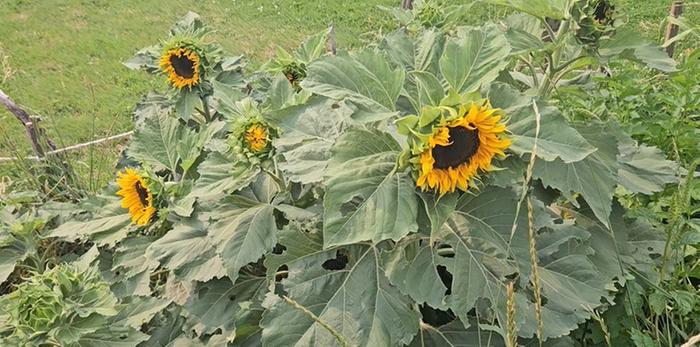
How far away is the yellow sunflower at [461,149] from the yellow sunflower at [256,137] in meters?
0.54

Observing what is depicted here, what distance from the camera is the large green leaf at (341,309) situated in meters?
1.54

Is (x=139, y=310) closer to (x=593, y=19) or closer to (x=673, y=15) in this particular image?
(x=593, y=19)

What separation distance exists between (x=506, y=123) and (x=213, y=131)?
3.58 ft

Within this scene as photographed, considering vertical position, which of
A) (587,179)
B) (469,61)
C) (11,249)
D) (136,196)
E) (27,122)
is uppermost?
(469,61)

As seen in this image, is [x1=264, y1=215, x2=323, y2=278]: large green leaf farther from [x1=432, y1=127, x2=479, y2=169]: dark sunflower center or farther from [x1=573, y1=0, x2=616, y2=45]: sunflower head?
[x1=573, y1=0, x2=616, y2=45]: sunflower head

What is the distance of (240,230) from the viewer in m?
1.75

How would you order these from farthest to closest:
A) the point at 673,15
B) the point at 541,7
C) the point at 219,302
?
the point at 673,15, the point at 219,302, the point at 541,7

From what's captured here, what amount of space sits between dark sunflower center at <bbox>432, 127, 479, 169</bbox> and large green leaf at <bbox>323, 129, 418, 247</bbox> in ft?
0.33

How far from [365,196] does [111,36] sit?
5611 millimetres

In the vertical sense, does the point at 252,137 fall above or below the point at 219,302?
above

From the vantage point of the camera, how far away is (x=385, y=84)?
1.53 meters

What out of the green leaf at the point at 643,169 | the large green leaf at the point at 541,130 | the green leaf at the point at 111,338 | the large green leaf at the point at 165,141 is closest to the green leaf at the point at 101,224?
the large green leaf at the point at 165,141

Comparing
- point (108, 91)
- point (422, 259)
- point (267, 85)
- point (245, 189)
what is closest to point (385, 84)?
point (422, 259)

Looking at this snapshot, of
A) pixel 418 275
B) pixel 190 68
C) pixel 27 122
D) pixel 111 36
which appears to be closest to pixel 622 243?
pixel 418 275
